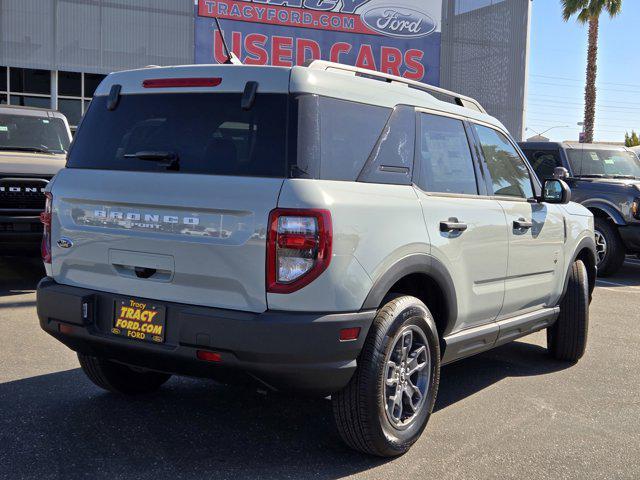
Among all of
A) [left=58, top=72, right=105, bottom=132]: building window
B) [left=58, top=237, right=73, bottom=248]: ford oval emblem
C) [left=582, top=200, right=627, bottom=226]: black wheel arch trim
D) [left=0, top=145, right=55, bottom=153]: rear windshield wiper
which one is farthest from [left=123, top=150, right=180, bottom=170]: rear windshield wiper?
[left=58, top=72, right=105, bottom=132]: building window

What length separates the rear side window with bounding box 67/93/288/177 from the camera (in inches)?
132

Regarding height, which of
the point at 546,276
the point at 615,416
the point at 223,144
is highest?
the point at 223,144

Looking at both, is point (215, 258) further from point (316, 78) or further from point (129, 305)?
point (316, 78)

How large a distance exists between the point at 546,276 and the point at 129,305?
300 centimetres

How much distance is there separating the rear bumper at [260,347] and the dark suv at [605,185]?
8317mm

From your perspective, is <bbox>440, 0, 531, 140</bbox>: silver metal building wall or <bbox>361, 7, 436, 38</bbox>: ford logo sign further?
<bbox>440, 0, 531, 140</bbox>: silver metal building wall

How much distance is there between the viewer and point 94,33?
75.6 feet

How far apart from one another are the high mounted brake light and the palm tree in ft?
89.6

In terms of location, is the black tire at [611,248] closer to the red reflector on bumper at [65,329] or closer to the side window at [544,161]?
the side window at [544,161]

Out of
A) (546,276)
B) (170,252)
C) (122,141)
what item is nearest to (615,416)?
(546,276)

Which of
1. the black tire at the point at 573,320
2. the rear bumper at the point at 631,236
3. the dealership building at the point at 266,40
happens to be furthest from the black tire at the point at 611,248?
the dealership building at the point at 266,40

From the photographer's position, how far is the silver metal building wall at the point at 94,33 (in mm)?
22141

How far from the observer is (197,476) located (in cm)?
340

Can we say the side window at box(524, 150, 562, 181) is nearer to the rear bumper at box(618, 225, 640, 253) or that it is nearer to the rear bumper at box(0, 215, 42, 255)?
the rear bumper at box(618, 225, 640, 253)
